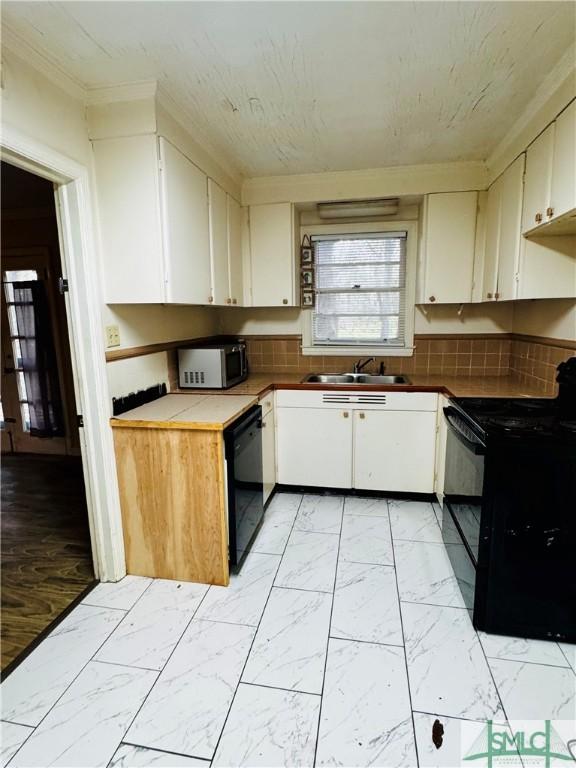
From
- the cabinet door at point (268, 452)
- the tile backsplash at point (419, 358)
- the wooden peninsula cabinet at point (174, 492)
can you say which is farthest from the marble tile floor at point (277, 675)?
the tile backsplash at point (419, 358)

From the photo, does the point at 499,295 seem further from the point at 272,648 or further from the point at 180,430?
the point at 272,648

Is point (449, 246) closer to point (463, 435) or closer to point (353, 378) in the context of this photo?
point (353, 378)

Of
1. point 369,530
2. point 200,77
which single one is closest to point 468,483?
point 369,530

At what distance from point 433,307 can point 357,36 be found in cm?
214

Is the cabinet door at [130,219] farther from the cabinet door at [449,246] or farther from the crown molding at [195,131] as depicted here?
the cabinet door at [449,246]

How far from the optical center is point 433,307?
3332 mm

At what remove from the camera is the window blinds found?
3.39 metres

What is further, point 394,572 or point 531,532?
point 394,572

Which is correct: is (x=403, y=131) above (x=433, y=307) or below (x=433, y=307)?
above

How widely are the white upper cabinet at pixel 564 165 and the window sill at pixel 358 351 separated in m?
1.62

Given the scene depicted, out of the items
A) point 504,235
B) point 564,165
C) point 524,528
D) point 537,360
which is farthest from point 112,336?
point 537,360

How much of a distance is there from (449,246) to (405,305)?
23.3 inches

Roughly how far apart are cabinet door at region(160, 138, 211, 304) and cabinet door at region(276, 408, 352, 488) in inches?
43.7

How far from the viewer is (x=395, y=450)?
2918 mm
